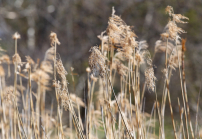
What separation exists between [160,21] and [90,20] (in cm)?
137

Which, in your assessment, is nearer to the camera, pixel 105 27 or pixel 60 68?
pixel 60 68

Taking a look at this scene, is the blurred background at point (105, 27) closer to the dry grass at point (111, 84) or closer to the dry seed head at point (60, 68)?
the dry grass at point (111, 84)

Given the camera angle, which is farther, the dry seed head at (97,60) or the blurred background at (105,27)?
the blurred background at (105,27)

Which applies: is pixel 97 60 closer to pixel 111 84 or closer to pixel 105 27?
pixel 111 84

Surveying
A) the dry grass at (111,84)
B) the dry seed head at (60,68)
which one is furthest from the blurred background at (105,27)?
the dry seed head at (60,68)

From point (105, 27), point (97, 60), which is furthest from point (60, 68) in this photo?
point (105, 27)

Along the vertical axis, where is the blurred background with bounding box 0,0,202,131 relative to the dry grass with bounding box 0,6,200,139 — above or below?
above

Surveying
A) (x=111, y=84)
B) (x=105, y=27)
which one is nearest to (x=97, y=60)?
(x=111, y=84)

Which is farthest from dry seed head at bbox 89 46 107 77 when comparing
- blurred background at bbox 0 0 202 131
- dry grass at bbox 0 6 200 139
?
blurred background at bbox 0 0 202 131

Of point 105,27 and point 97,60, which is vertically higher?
point 105,27

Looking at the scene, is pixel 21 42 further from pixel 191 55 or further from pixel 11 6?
pixel 191 55

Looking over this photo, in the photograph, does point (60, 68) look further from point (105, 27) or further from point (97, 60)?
point (105, 27)

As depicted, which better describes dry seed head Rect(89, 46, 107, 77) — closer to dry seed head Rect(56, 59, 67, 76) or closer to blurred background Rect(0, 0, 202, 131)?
dry seed head Rect(56, 59, 67, 76)

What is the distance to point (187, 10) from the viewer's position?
3686 millimetres
